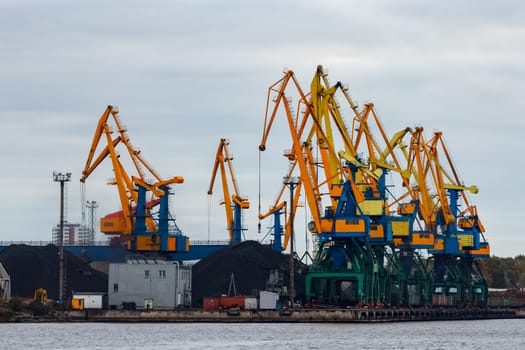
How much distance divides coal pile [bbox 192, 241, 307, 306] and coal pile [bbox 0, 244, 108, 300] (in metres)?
10.1

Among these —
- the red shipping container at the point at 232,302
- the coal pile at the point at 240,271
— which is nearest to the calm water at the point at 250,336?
the red shipping container at the point at 232,302

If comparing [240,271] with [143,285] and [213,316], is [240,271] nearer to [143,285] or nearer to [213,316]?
[143,285]

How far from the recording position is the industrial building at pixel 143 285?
5581 inches

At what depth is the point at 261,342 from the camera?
338 ft

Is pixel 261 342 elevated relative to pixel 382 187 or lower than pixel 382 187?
lower

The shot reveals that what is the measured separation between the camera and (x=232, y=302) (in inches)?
5605

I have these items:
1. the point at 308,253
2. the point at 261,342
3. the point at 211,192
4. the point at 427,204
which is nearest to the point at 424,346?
the point at 261,342

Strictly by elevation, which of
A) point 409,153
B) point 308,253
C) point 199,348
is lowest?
A: point 199,348

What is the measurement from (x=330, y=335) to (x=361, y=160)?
3816cm

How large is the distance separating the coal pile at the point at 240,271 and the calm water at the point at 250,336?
2113cm

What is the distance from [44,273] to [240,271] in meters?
20.1

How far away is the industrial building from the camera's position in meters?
142

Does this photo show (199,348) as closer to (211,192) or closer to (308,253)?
(308,253)

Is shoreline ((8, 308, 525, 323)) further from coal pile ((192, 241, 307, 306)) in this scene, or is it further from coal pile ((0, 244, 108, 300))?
coal pile ((0, 244, 108, 300))
